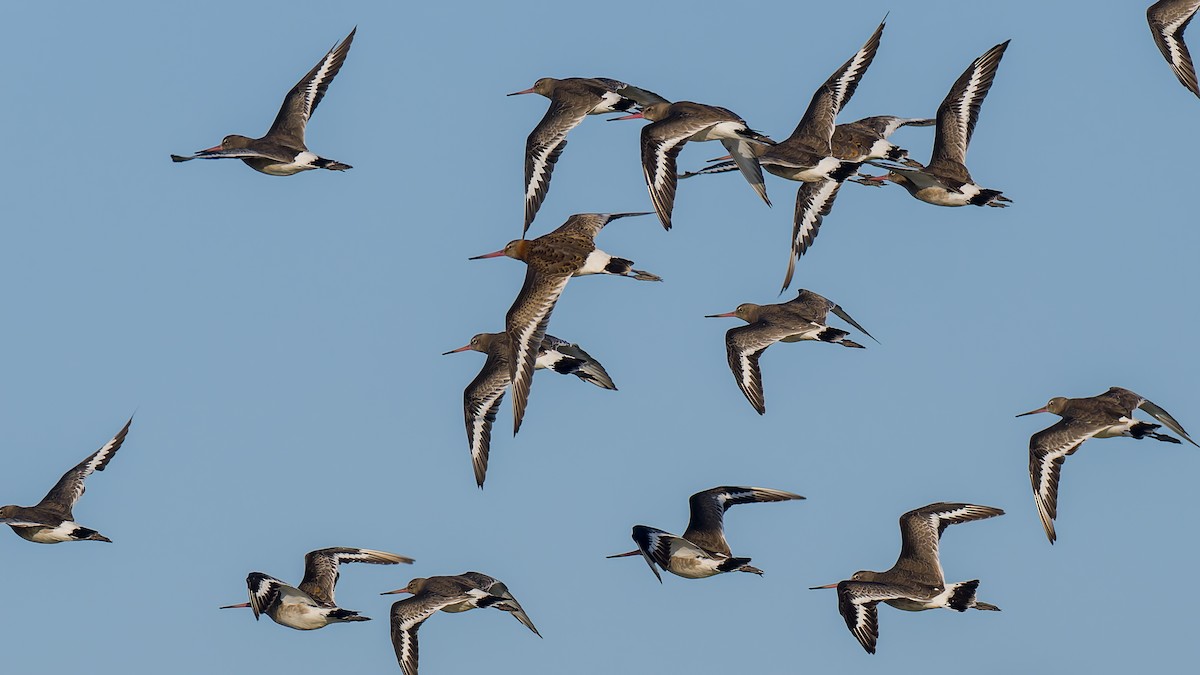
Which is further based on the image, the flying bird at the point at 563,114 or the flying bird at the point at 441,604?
the flying bird at the point at 563,114

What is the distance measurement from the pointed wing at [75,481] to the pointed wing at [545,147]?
473cm

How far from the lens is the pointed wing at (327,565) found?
16.9 m

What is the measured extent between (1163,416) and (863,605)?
3.73m

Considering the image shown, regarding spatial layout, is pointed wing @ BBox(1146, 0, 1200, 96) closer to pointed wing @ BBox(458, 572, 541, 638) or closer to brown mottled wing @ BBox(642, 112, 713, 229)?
brown mottled wing @ BBox(642, 112, 713, 229)

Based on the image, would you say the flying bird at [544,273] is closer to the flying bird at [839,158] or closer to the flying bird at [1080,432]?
the flying bird at [839,158]

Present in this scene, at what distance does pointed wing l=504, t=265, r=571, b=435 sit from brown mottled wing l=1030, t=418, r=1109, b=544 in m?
4.89

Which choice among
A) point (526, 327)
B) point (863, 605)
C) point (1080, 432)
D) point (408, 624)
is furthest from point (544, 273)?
point (1080, 432)

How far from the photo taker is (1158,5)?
18062 millimetres

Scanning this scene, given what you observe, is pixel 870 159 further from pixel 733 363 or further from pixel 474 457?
pixel 474 457

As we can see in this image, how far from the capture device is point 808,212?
18.8m

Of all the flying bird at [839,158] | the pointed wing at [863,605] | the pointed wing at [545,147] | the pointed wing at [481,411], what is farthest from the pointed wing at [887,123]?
the pointed wing at [863,605]

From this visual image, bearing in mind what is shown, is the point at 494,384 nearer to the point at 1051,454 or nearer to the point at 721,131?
the point at 721,131

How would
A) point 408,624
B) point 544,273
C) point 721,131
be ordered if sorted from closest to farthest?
point 544,273 < point 408,624 < point 721,131

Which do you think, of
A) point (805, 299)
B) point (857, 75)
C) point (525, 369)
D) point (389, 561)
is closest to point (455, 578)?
point (389, 561)
